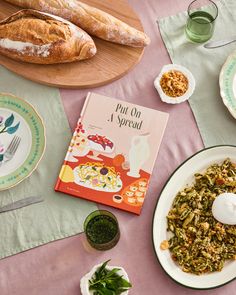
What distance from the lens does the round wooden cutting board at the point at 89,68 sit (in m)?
1.38

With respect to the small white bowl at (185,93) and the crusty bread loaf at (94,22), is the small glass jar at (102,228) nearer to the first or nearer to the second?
the small white bowl at (185,93)

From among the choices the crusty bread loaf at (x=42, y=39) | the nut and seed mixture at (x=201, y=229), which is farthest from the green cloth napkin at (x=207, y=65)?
the crusty bread loaf at (x=42, y=39)

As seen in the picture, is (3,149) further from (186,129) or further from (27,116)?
(186,129)

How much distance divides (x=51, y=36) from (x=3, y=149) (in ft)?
1.03

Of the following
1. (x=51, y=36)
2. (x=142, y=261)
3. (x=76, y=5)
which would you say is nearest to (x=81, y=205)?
(x=142, y=261)

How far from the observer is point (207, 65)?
4.65 ft

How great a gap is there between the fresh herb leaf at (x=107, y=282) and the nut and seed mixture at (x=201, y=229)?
13 centimetres

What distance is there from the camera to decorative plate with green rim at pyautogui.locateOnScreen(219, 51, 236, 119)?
135 cm

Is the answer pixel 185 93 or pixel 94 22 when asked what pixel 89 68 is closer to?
pixel 94 22

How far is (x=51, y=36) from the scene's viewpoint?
1350mm

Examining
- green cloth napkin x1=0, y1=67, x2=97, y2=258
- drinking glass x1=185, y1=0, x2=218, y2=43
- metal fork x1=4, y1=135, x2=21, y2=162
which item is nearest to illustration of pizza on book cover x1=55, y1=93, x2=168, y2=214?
green cloth napkin x1=0, y1=67, x2=97, y2=258

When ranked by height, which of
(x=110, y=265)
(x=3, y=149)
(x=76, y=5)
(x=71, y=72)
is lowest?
(x=110, y=265)

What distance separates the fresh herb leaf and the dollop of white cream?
26 cm

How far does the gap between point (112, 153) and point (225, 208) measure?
308 millimetres
